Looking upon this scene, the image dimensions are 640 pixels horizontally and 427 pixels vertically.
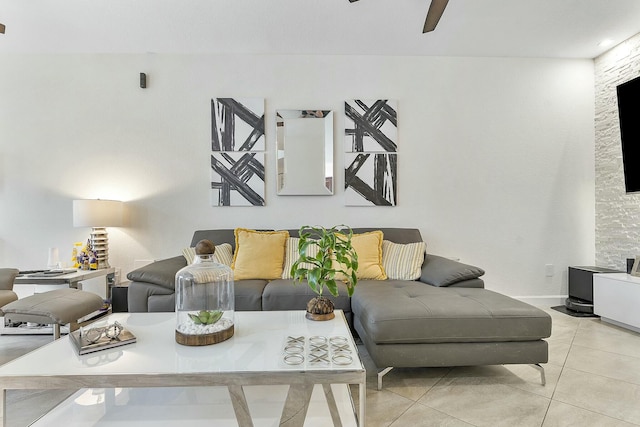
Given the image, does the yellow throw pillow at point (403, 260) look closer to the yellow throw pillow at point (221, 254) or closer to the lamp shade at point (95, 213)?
the yellow throw pillow at point (221, 254)

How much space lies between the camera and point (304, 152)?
336cm

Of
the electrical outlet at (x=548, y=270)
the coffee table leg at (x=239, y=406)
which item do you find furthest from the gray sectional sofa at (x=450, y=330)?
the electrical outlet at (x=548, y=270)

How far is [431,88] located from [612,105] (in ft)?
5.82

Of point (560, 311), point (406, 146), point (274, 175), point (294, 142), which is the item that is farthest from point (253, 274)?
point (560, 311)

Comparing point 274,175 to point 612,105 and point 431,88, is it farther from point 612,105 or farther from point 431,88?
point 612,105

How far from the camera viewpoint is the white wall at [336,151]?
3365mm

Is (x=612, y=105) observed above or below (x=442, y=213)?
above

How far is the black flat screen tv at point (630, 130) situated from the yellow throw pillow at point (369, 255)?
7.45 ft

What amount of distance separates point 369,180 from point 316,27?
4.84ft

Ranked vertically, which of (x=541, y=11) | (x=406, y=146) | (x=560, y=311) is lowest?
(x=560, y=311)

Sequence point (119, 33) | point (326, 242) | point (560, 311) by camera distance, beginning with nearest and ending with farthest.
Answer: point (326, 242) < point (119, 33) < point (560, 311)

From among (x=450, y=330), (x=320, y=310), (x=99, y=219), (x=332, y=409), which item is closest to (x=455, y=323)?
(x=450, y=330)

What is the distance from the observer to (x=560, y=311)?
A: 331cm

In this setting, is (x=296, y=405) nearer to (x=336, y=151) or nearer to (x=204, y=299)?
(x=204, y=299)
